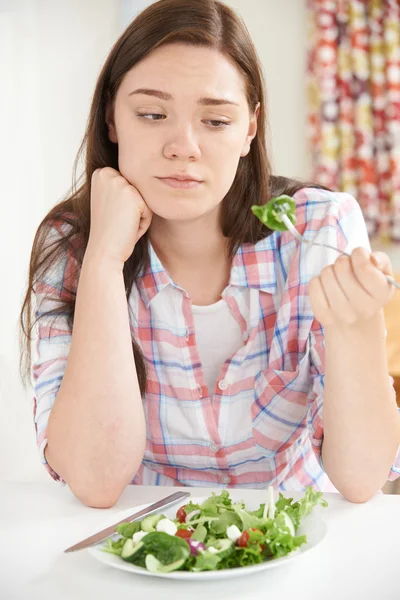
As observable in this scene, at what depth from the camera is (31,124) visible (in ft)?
11.5

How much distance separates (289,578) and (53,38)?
3315 mm

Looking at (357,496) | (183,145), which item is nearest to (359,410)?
(357,496)

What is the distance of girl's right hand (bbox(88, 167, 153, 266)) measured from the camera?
52.0 inches

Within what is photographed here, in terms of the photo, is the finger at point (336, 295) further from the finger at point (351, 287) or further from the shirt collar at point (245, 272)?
the shirt collar at point (245, 272)

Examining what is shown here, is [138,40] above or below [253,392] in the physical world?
above

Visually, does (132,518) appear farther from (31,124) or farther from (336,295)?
(31,124)

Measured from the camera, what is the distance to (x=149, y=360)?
1457 millimetres

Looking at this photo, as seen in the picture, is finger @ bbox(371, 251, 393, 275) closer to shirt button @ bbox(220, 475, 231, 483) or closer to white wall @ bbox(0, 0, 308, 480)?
shirt button @ bbox(220, 475, 231, 483)

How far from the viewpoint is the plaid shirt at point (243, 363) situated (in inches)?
54.2

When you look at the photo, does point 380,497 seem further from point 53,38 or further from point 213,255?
point 53,38

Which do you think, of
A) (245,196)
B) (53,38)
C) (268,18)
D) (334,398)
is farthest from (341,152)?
(334,398)

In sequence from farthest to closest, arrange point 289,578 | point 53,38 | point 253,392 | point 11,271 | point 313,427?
point 53,38 < point 11,271 < point 253,392 < point 313,427 < point 289,578

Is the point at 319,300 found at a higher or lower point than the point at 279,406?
higher

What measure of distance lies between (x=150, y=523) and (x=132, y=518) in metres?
0.11
